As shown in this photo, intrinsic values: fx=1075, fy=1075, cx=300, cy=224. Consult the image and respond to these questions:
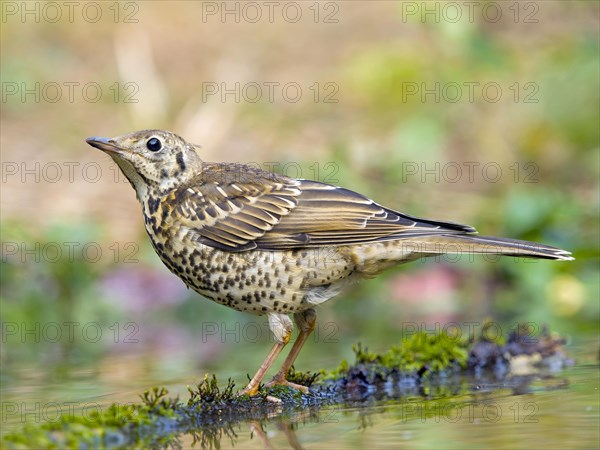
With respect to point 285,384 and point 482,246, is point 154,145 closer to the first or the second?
point 285,384

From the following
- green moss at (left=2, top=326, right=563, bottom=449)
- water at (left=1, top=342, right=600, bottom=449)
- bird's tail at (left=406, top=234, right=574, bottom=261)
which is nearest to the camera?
water at (left=1, top=342, right=600, bottom=449)

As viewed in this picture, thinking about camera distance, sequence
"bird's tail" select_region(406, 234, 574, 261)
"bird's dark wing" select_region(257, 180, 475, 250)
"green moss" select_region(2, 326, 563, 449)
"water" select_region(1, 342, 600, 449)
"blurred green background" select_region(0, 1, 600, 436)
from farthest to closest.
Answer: "blurred green background" select_region(0, 1, 600, 436), "bird's dark wing" select_region(257, 180, 475, 250), "bird's tail" select_region(406, 234, 574, 261), "green moss" select_region(2, 326, 563, 449), "water" select_region(1, 342, 600, 449)

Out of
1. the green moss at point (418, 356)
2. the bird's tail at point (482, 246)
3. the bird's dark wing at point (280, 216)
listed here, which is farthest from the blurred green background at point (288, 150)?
the bird's tail at point (482, 246)

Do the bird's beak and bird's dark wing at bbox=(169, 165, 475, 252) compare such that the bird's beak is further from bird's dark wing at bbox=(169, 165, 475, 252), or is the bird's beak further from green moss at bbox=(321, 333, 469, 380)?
green moss at bbox=(321, 333, 469, 380)

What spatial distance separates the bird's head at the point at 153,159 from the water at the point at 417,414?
50.4 inches

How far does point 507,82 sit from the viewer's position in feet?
42.6

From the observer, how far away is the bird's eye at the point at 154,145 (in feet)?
20.6

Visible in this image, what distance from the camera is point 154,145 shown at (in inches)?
247

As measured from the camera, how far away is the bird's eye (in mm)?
6268

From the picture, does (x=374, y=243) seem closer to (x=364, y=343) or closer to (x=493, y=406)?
(x=493, y=406)

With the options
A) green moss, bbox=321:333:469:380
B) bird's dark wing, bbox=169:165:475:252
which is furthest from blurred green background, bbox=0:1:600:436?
bird's dark wing, bbox=169:165:475:252

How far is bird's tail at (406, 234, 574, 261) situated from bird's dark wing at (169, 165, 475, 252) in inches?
2.3

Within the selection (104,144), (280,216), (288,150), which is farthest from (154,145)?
(288,150)

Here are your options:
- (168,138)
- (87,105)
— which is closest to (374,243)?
(168,138)
